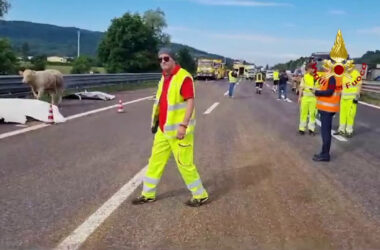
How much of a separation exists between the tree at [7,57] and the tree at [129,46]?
114 feet

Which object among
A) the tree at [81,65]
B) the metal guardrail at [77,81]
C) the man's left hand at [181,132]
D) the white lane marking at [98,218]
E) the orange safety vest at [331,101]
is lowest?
the tree at [81,65]

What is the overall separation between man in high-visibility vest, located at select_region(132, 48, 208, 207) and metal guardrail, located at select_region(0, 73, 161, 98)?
1195 cm

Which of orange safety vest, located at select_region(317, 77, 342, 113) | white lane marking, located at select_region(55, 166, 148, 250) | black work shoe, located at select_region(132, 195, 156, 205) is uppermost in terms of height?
orange safety vest, located at select_region(317, 77, 342, 113)

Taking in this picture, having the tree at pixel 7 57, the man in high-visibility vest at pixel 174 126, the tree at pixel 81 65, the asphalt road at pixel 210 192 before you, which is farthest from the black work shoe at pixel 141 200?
the tree at pixel 81 65

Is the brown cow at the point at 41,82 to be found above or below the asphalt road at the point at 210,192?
above

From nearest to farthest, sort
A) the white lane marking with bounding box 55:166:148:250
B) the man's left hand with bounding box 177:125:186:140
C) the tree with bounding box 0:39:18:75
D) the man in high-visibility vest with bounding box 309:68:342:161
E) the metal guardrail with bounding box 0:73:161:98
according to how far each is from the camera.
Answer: the white lane marking with bounding box 55:166:148:250 < the man's left hand with bounding box 177:125:186:140 < the man in high-visibility vest with bounding box 309:68:342:161 < the metal guardrail with bounding box 0:73:161:98 < the tree with bounding box 0:39:18:75

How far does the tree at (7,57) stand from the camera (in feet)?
145

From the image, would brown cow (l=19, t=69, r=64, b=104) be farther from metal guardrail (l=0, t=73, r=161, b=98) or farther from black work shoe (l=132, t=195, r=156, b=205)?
black work shoe (l=132, t=195, r=156, b=205)

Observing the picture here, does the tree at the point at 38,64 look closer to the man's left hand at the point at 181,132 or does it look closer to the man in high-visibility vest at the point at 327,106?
the man in high-visibility vest at the point at 327,106

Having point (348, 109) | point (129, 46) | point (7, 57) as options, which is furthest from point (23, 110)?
point (129, 46)

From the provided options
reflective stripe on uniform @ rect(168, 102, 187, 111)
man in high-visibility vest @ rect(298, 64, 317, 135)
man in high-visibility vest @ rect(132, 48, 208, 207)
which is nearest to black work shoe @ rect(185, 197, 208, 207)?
man in high-visibility vest @ rect(132, 48, 208, 207)

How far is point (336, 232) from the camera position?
4.54m

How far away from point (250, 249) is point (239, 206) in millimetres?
1218

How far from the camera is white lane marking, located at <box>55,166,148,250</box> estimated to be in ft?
13.4
